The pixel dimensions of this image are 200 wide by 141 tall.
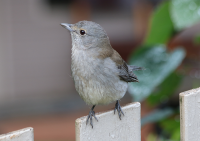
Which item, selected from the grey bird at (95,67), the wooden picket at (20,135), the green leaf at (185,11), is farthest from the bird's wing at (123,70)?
the wooden picket at (20,135)

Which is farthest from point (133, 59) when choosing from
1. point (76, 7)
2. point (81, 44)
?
point (76, 7)

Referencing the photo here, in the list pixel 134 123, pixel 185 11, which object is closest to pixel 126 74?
pixel 185 11

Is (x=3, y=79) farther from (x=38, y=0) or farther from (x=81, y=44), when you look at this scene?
(x=81, y=44)

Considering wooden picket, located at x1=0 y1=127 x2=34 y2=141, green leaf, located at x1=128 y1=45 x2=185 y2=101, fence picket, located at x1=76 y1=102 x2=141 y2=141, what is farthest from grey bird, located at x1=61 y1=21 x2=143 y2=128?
wooden picket, located at x1=0 y1=127 x2=34 y2=141

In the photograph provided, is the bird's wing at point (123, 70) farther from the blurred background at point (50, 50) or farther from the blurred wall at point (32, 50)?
the blurred wall at point (32, 50)

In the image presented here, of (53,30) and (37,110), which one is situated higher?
(53,30)

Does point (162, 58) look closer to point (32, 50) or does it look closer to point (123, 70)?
point (123, 70)
